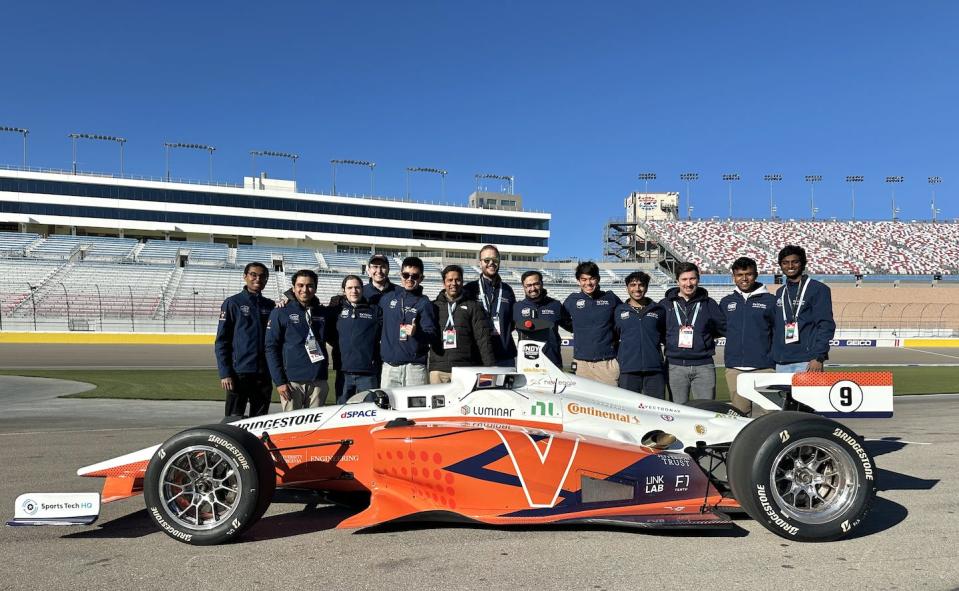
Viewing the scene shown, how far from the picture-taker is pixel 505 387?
4984 millimetres

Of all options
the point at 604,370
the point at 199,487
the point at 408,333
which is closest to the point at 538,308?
the point at 604,370

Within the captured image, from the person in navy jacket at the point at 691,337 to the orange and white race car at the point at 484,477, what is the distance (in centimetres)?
194

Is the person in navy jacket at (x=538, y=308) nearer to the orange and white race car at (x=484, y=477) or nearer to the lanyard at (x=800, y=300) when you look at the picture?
the lanyard at (x=800, y=300)

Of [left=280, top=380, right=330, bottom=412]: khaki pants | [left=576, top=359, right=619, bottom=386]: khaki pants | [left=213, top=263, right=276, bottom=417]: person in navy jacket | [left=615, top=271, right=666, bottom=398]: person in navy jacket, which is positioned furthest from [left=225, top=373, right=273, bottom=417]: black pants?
[left=615, top=271, right=666, bottom=398]: person in navy jacket

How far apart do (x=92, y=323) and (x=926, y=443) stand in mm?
33858

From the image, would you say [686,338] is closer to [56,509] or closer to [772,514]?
[772,514]

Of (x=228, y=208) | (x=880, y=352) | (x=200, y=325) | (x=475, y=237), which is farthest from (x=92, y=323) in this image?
(x=475, y=237)

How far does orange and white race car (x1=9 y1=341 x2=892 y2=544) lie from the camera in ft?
13.5

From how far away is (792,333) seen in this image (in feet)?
20.2

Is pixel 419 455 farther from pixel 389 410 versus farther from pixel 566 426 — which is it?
pixel 566 426

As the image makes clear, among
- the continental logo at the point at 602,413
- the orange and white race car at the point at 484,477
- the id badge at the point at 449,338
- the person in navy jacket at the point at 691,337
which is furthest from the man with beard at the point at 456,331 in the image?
the person in navy jacket at the point at 691,337

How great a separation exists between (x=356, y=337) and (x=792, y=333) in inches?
172

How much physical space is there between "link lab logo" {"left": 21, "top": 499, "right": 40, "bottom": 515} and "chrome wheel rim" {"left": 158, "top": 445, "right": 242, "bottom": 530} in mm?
802

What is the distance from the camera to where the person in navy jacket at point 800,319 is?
19.8ft
